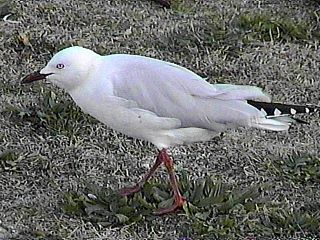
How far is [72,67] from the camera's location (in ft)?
11.8

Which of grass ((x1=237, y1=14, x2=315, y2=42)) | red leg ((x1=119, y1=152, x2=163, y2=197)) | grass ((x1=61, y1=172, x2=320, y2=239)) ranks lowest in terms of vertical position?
grass ((x1=61, y1=172, x2=320, y2=239))

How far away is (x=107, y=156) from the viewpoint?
431cm

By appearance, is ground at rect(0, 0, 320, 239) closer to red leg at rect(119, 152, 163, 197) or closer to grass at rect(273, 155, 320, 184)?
grass at rect(273, 155, 320, 184)

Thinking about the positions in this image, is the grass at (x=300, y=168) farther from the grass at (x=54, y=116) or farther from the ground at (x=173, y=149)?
the grass at (x=54, y=116)

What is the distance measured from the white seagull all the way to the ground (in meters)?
0.37

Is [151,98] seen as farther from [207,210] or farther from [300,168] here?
[300,168]

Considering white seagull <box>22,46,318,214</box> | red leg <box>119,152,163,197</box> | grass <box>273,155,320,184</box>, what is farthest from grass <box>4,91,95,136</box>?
grass <box>273,155,320,184</box>

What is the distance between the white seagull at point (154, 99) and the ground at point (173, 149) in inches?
14.4

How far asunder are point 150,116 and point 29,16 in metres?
2.41

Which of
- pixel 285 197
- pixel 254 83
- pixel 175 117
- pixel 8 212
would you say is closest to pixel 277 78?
pixel 254 83

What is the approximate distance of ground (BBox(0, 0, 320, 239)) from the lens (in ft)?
12.4

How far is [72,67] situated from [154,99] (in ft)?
1.17

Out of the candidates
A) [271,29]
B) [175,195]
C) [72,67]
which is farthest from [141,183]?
[271,29]

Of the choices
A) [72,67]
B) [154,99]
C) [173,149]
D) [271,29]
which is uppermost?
[72,67]
